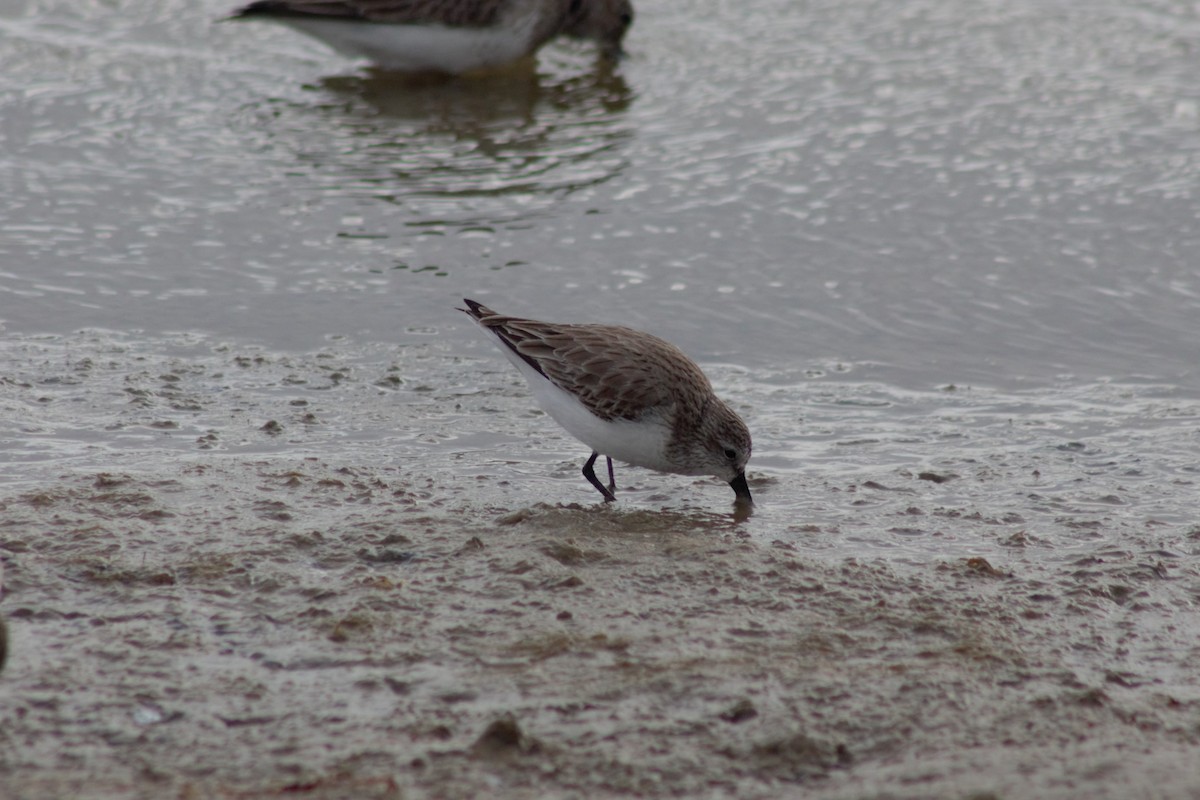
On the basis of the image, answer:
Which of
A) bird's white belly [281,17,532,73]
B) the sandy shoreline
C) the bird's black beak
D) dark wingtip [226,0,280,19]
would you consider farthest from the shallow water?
dark wingtip [226,0,280,19]

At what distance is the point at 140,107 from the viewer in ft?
33.2

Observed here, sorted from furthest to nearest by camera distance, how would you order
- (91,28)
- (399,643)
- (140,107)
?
(91,28) < (140,107) < (399,643)

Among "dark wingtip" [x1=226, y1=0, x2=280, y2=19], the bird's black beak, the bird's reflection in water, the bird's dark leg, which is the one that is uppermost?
"dark wingtip" [x1=226, y1=0, x2=280, y2=19]

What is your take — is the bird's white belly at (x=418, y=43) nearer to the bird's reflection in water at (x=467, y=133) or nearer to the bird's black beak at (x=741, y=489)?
the bird's reflection in water at (x=467, y=133)

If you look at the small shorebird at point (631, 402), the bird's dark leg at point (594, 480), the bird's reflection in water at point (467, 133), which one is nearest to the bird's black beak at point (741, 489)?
the small shorebird at point (631, 402)

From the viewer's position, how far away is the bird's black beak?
6.03 metres

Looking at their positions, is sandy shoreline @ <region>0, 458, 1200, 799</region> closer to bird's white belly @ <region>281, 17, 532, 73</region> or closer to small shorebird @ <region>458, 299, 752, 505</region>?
small shorebird @ <region>458, 299, 752, 505</region>

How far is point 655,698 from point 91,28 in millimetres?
9225

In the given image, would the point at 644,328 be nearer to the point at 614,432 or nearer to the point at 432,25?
the point at 614,432

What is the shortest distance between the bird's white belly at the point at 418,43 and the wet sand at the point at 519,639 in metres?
5.65

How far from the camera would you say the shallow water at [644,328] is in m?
4.19

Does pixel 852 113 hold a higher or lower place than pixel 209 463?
higher

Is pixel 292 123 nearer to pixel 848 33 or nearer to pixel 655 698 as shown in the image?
pixel 848 33

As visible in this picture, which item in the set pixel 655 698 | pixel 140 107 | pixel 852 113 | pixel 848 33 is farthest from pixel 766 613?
pixel 848 33
